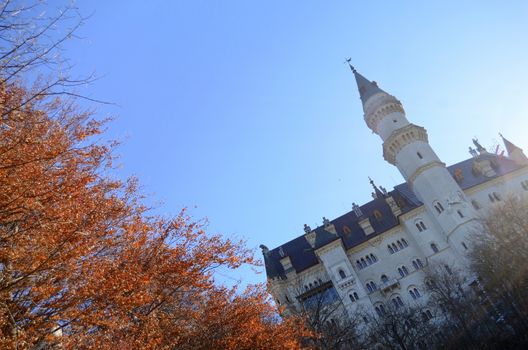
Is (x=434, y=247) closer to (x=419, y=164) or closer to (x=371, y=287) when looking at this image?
(x=371, y=287)

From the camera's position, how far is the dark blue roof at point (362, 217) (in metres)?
49.2

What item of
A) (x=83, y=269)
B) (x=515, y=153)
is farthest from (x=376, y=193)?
(x=83, y=269)

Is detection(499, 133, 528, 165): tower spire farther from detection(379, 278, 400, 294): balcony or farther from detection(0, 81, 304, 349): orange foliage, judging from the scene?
detection(0, 81, 304, 349): orange foliage

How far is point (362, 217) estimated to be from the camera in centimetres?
5209

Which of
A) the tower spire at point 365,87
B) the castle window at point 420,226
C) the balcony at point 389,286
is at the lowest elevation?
the balcony at point 389,286

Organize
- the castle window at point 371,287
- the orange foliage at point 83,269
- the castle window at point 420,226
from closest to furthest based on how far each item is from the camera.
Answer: the orange foliage at point 83,269
the castle window at point 371,287
the castle window at point 420,226

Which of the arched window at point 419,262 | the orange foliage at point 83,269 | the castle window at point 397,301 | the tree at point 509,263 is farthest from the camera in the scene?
the arched window at point 419,262

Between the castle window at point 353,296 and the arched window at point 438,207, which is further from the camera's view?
the castle window at point 353,296

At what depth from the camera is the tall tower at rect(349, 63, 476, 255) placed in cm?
4191

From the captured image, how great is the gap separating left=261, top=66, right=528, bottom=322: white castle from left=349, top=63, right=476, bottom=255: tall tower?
0.11m

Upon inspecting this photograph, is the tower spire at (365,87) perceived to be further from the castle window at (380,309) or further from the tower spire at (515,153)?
the castle window at (380,309)

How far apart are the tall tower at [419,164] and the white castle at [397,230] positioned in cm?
11

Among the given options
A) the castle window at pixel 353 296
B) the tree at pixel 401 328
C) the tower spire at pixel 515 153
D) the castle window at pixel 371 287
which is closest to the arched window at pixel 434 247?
the tree at pixel 401 328

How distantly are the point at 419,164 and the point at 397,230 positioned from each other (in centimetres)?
913
